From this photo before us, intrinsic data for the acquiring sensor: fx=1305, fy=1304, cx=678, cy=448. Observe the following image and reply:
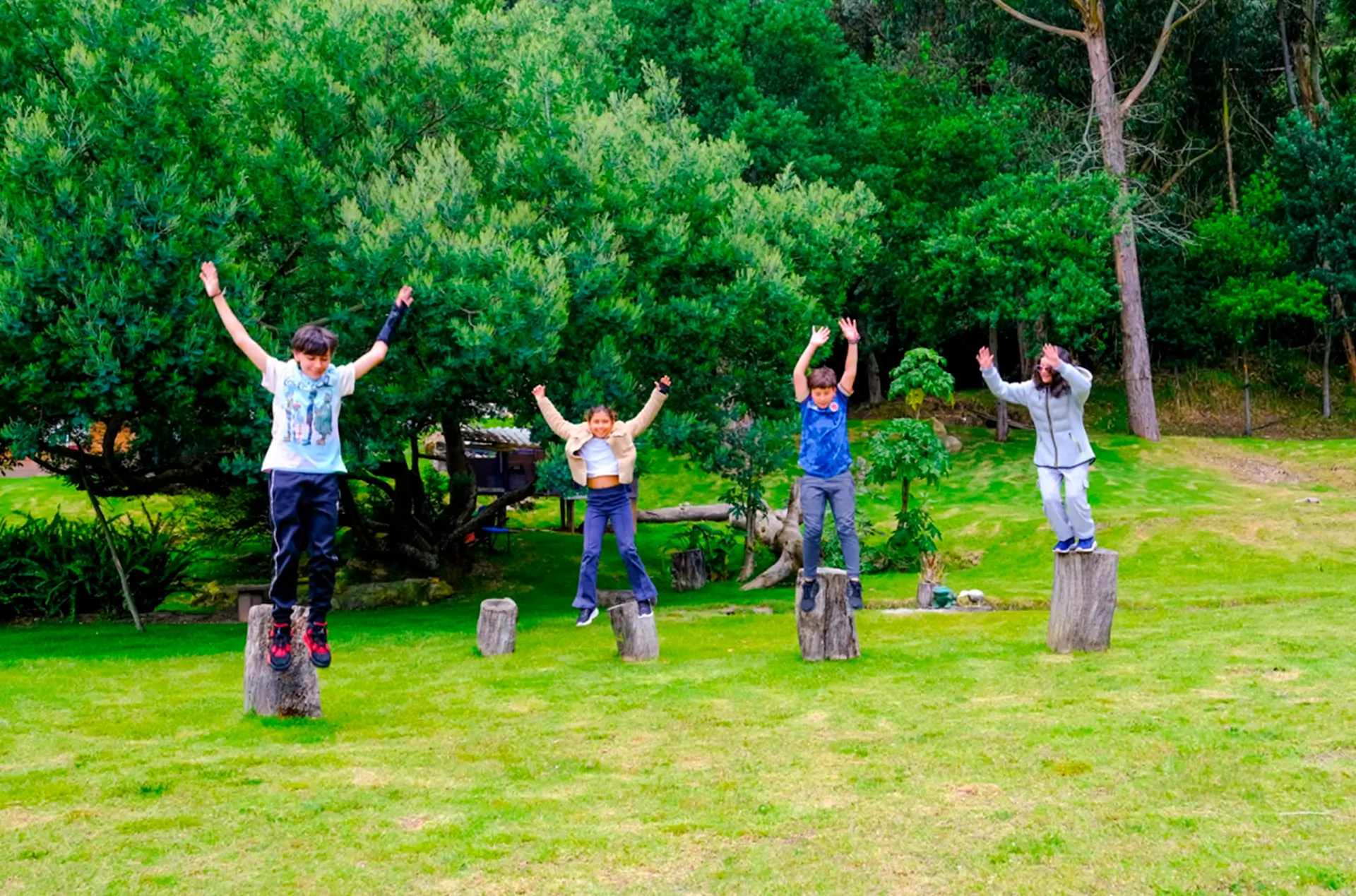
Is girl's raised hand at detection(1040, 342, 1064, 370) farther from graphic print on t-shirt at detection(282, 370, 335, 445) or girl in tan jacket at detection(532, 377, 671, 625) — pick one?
graphic print on t-shirt at detection(282, 370, 335, 445)

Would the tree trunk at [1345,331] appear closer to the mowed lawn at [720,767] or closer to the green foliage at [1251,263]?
the green foliage at [1251,263]

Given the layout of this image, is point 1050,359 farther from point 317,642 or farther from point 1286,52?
point 1286,52

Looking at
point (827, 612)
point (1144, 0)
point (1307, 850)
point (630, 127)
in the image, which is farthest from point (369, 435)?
point (1144, 0)

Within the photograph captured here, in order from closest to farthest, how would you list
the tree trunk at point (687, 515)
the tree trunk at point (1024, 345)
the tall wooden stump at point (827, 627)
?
the tall wooden stump at point (827, 627) < the tree trunk at point (687, 515) < the tree trunk at point (1024, 345)

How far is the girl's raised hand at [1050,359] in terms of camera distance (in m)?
10.7

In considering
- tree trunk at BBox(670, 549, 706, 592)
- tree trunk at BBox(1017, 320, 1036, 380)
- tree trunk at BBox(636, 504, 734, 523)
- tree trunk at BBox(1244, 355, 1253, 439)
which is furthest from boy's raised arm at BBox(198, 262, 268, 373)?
tree trunk at BBox(1244, 355, 1253, 439)

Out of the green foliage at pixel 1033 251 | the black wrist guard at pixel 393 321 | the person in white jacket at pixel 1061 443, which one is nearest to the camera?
the black wrist guard at pixel 393 321

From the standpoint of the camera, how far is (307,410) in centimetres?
859

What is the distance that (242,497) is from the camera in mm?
23672

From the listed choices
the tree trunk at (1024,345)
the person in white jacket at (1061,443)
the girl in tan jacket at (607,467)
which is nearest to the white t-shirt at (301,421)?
the girl in tan jacket at (607,467)

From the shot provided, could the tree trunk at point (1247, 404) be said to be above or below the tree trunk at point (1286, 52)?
below

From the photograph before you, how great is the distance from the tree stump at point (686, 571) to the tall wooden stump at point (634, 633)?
10.7m

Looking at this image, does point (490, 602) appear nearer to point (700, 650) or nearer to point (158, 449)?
point (700, 650)

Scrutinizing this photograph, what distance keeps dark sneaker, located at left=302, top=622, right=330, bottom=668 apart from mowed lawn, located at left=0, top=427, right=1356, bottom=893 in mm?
510
